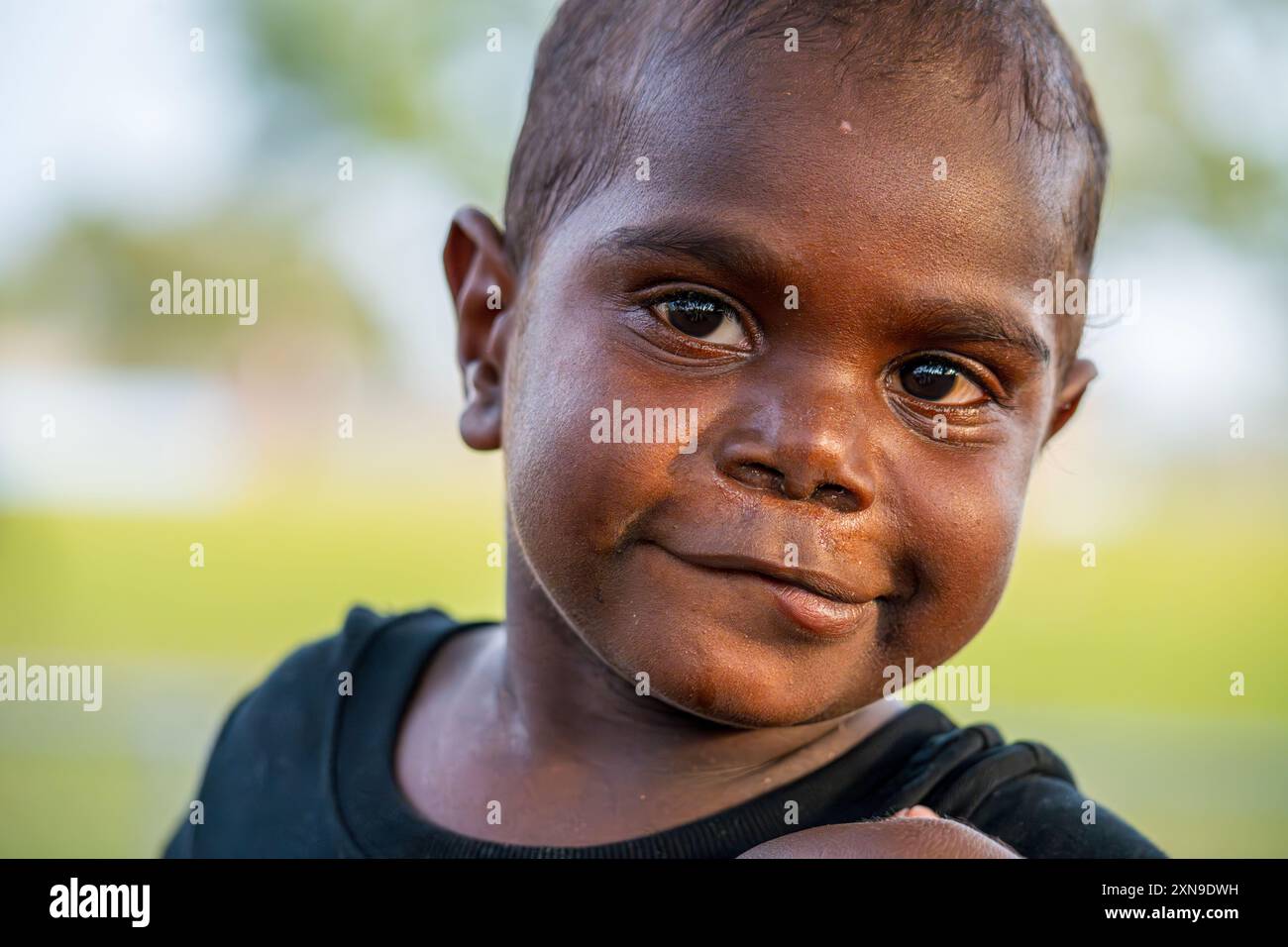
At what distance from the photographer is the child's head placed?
4.43 feet

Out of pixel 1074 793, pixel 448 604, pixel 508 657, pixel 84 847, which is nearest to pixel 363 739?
pixel 508 657

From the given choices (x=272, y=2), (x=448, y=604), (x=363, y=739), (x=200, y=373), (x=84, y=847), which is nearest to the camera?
(x=363, y=739)

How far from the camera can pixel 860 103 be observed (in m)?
1.38

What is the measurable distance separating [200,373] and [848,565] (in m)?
11.1

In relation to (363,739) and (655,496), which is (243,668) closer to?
(363,739)

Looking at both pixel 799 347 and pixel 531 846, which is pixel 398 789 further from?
pixel 799 347

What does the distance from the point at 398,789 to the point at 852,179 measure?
1.03 m

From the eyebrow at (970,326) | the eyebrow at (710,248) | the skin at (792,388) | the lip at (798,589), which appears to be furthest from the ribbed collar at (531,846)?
the eyebrow at (710,248)

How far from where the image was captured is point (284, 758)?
1928 millimetres

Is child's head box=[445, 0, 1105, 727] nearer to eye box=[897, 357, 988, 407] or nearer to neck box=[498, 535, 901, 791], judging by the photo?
eye box=[897, 357, 988, 407]

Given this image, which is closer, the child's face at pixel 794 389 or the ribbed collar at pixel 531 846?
the child's face at pixel 794 389

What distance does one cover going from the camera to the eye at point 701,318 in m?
1.41

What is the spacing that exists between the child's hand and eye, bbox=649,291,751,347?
54 cm

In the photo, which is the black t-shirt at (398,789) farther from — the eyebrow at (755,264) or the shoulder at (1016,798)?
the eyebrow at (755,264)
